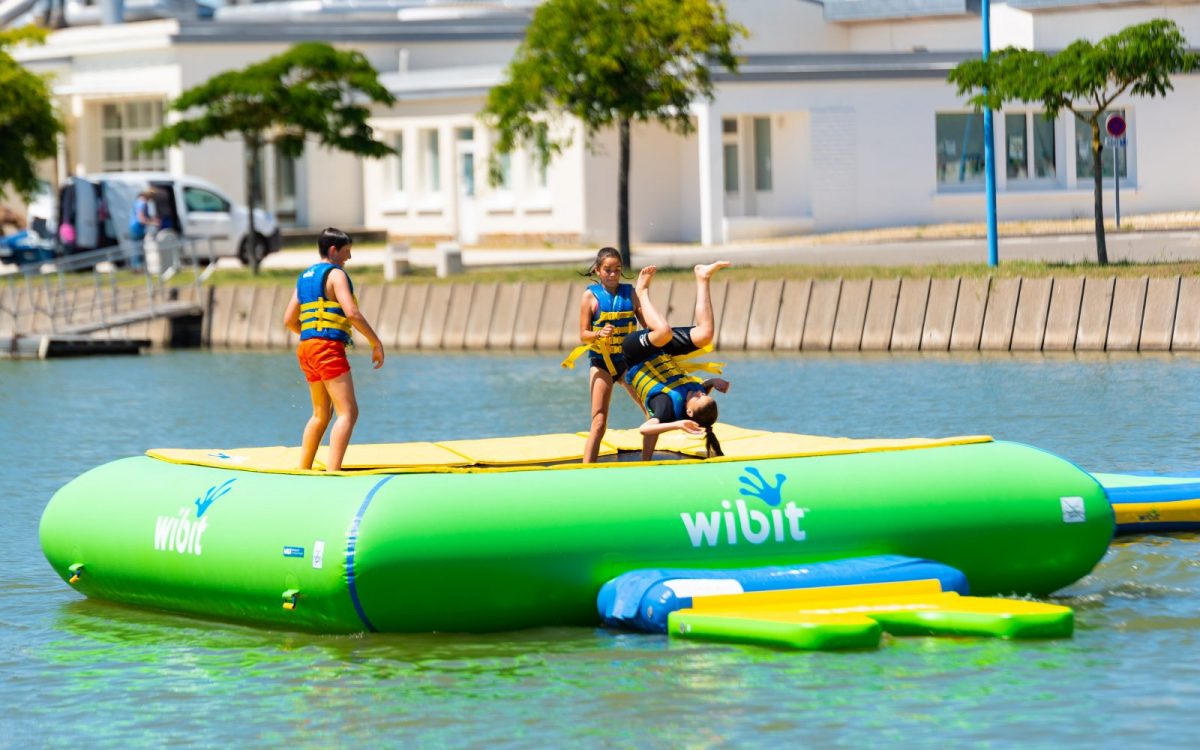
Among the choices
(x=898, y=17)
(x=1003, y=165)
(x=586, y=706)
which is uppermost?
(x=898, y=17)

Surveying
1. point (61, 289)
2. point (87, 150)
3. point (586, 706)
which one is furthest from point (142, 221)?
point (586, 706)

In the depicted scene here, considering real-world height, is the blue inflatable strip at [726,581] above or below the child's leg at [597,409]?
below

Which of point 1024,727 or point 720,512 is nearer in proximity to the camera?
point 1024,727

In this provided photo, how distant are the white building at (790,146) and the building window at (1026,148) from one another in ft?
0.13

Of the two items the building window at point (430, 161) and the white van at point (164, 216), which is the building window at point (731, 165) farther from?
the white van at point (164, 216)

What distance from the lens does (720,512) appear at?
10.9m

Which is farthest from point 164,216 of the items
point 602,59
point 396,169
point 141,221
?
point 602,59

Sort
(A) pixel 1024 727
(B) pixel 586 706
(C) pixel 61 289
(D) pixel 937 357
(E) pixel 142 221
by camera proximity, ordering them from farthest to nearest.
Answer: (E) pixel 142 221 → (C) pixel 61 289 → (D) pixel 937 357 → (B) pixel 586 706 → (A) pixel 1024 727

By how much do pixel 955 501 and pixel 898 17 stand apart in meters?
37.6

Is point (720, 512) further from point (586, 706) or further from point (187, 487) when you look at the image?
point (187, 487)

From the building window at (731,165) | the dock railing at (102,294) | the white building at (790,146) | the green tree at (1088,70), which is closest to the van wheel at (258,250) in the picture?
the dock railing at (102,294)

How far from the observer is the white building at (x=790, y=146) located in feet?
136

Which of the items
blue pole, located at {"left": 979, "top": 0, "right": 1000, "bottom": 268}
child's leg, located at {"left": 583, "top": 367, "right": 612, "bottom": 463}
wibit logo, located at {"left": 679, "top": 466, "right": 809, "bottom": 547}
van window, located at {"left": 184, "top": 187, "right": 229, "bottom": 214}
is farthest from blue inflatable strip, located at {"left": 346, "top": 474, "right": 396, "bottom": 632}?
van window, located at {"left": 184, "top": 187, "right": 229, "bottom": 214}

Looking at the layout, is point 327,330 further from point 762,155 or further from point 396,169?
point 396,169
